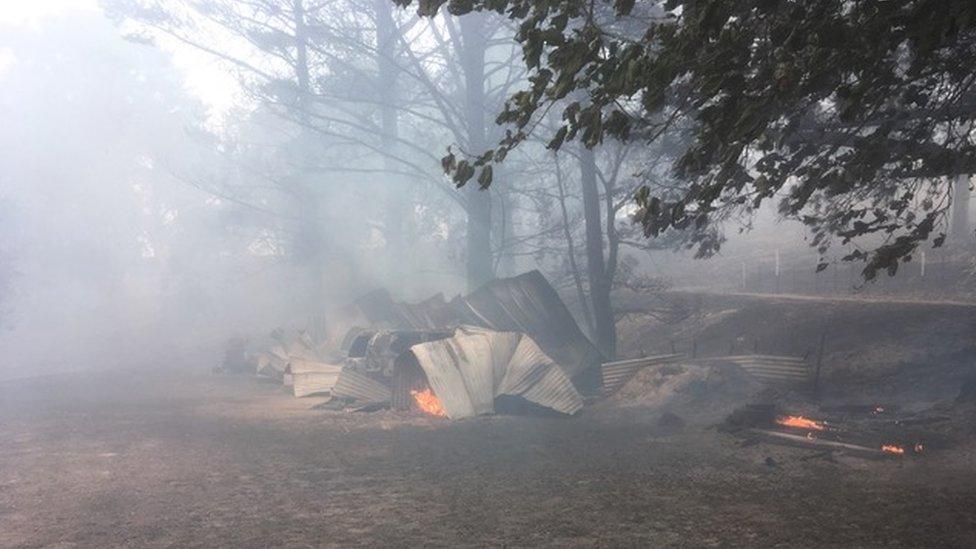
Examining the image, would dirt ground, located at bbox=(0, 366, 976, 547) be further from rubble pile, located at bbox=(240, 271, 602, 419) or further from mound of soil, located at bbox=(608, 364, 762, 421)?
mound of soil, located at bbox=(608, 364, 762, 421)

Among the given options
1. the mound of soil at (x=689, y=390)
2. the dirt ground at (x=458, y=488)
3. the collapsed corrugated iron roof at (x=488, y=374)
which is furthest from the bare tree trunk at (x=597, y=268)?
the dirt ground at (x=458, y=488)

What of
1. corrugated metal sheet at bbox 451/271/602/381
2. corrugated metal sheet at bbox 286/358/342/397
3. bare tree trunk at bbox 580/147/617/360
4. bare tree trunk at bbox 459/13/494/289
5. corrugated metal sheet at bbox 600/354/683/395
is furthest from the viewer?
bare tree trunk at bbox 459/13/494/289

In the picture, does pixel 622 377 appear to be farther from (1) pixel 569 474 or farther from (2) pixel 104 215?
(2) pixel 104 215

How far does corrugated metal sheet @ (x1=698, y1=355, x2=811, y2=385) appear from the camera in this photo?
1346 cm

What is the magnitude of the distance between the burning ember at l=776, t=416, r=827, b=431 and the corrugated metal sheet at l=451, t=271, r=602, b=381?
544cm

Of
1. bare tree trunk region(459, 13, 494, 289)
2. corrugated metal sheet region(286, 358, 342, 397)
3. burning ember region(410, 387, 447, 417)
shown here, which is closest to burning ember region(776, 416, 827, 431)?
burning ember region(410, 387, 447, 417)

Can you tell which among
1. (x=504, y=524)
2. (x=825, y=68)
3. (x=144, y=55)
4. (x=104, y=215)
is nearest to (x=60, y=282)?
(x=104, y=215)

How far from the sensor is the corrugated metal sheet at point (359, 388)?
15975mm

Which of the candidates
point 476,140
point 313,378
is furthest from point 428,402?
point 476,140

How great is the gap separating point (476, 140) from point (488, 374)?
1042 centimetres

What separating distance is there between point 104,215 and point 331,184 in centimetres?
2355

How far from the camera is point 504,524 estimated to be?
7.66 m

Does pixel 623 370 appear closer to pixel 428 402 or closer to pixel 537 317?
pixel 537 317

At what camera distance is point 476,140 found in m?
23.2
